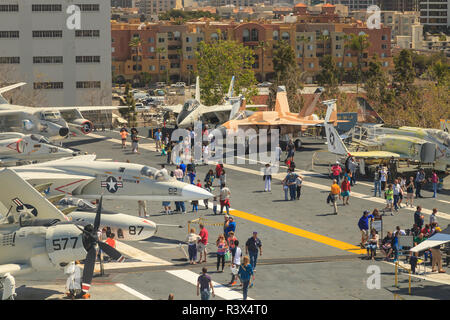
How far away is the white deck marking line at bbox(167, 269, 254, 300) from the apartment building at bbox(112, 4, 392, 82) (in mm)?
146911

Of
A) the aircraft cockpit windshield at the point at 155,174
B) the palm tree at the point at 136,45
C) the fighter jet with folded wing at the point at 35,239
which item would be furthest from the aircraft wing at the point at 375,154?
the palm tree at the point at 136,45

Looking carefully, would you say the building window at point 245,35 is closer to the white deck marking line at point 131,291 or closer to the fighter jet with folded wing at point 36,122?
the fighter jet with folded wing at point 36,122

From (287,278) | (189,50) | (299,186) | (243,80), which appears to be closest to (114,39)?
(189,50)

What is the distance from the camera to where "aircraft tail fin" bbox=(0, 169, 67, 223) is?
2708 centimetres

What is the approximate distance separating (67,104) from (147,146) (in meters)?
40.9

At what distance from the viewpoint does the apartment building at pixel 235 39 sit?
176 meters

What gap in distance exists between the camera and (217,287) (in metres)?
28.2

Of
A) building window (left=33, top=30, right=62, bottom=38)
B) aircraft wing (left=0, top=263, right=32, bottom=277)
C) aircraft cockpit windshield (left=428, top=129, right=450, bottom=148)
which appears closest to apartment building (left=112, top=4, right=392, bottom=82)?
building window (left=33, top=30, right=62, bottom=38)

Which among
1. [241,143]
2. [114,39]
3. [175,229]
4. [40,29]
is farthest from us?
[114,39]

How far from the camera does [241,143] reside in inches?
2250

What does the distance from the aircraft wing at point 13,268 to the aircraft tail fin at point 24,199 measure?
1853mm

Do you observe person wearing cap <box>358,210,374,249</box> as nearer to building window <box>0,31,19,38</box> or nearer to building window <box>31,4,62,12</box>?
building window <box>31,4,62,12</box>
